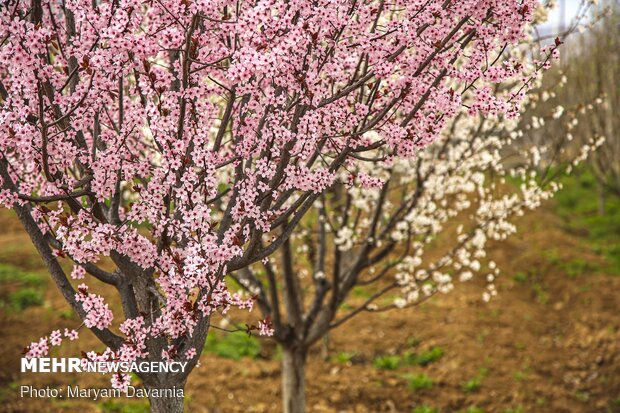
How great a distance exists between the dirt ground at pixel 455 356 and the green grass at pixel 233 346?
20cm

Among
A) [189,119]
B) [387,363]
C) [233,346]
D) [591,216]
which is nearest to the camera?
[189,119]

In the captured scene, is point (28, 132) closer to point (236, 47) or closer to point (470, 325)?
point (236, 47)

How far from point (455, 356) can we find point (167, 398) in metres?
7.70

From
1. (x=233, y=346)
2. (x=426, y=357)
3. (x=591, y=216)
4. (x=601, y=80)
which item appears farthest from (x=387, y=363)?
(x=591, y=216)

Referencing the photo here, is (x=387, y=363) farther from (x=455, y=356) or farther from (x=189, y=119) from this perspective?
(x=189, y=119)

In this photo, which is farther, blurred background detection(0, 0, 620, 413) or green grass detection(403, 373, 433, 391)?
green grass detection(403, 373, 433, 391)

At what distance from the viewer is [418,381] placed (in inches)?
371

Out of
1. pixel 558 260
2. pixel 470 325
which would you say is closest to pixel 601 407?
pixel 470 325

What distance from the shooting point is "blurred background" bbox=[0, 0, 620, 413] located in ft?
28.7

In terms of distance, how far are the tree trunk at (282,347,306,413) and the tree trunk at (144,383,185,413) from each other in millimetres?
3205

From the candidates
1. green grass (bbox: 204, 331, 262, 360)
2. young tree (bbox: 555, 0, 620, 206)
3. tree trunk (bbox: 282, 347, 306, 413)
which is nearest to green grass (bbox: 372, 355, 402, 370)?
green grass (bbox: 204, 331, 262, 360)

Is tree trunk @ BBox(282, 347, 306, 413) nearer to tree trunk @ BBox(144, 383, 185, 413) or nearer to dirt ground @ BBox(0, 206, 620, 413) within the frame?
dirt ground @ BBox(0, 206, 620, 413)

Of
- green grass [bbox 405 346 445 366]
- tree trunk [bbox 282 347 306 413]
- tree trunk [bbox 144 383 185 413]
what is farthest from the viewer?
green grass [bbox 405 346 445 366]

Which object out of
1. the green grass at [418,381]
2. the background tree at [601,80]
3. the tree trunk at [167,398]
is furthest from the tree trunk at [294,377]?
the background tree at [601,80]
